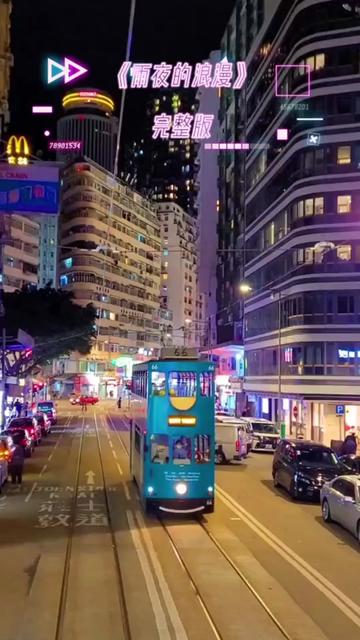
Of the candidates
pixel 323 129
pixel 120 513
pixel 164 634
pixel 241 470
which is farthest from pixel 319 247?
pixel 164 634

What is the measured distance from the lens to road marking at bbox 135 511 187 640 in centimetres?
907

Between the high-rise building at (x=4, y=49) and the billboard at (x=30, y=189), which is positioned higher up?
the high-rise building at (x=4, y=49)

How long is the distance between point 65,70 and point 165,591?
16.9m

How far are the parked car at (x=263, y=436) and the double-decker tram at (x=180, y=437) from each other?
2129 cm

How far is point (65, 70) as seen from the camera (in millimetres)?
22641

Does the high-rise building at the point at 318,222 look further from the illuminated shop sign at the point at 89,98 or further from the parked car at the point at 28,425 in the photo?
the illuminated shop sign at the point at 89,98

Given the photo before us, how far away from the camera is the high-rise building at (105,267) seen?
116 metres

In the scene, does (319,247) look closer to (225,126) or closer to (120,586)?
(120,586)

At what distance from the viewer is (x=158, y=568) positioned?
12.6 m

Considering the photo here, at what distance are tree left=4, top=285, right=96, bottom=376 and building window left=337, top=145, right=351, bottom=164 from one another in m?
22.5

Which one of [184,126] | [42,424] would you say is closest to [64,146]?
[184,126]

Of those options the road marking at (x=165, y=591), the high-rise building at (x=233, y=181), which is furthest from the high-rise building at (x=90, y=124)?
the road marking at (x=165, y=591)

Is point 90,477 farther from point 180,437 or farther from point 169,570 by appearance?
point 169,570

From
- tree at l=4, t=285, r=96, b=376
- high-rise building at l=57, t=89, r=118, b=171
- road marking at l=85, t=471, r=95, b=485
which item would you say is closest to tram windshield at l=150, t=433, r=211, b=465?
road marking at l=85, t=471, r=95, b=485
